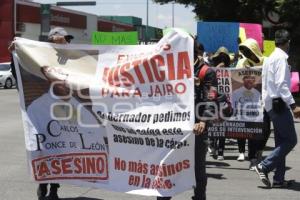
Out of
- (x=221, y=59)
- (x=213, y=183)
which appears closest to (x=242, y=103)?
(x=221, y=59)

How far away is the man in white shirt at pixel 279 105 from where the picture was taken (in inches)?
286

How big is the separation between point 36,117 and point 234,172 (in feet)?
12.0

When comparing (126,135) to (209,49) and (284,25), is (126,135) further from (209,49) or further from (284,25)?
(284,25)

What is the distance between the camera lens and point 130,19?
89.6m

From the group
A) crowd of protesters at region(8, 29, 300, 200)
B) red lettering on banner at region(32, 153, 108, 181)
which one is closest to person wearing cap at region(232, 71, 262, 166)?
crowd of protesters at region(8, 29, 300, 200)

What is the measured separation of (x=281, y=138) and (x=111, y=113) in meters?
2.67

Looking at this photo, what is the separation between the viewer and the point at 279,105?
734cm

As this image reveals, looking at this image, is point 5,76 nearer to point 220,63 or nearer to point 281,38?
point 220,63

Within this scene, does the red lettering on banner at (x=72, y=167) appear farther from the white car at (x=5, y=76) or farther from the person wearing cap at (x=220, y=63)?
the white car at (x=5, y=76)

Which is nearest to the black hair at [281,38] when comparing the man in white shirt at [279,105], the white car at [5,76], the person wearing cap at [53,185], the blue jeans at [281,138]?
the man in white shirt at [279,105]

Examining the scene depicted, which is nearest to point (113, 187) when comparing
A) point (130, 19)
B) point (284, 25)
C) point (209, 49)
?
point (209, 49)

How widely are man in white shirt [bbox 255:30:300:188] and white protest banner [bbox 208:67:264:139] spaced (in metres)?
1.84

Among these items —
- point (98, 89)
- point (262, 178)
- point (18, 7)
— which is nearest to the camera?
point (98, 89)

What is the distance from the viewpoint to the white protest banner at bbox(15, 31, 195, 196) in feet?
18.1
